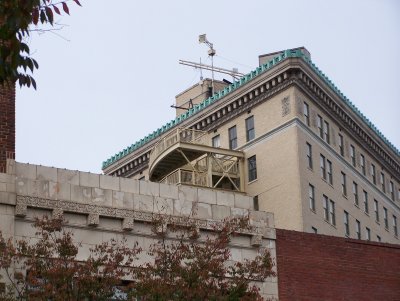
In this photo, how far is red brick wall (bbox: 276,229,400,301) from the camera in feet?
99.7

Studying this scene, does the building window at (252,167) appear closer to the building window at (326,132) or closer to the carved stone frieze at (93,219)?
the building window at (326,132)

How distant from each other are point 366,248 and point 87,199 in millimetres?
10267

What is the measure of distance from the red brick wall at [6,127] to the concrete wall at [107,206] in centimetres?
27

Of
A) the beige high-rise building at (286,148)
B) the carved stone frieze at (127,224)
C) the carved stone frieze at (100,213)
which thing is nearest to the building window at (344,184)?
the beige high-rise building at (286,148)

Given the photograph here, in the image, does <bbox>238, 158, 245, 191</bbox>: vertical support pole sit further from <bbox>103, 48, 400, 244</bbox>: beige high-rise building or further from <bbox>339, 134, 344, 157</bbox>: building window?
<bbox>339, 134, 344, 157</bbox>: building window

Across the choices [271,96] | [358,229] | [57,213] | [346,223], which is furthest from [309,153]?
Result: [57,213]

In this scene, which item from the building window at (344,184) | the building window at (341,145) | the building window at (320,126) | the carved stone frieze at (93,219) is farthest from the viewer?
the building window at (341,145)

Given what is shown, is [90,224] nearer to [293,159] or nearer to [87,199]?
[87,199]

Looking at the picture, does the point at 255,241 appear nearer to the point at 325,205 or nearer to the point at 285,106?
the point at 285,106

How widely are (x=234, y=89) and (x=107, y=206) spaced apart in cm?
4206

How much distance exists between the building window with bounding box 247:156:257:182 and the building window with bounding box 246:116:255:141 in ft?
4.68

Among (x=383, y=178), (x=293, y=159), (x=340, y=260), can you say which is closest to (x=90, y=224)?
(x=340, y=260)

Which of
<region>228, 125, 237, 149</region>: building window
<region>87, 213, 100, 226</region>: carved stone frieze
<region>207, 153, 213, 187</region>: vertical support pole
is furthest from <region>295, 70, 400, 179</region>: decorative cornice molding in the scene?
<region>87, 213, 100, 226</region>: carved stone frieze

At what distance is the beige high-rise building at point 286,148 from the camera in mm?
63469
